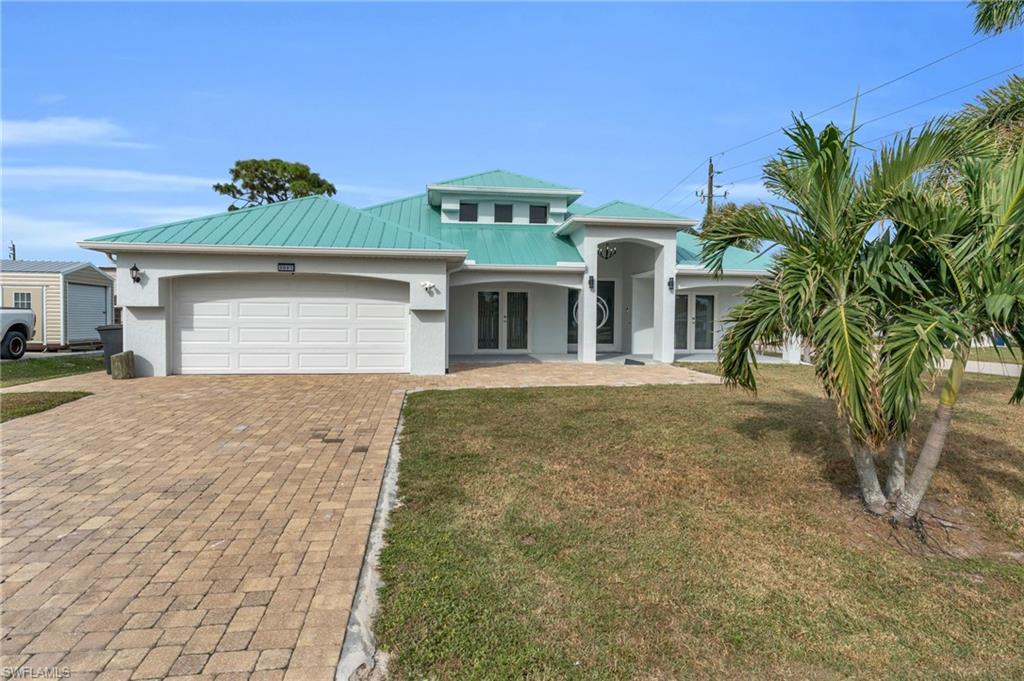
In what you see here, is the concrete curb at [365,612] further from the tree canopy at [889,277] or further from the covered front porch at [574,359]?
the covered front porch at [574,359]

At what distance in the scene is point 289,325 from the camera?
13516 millimetres

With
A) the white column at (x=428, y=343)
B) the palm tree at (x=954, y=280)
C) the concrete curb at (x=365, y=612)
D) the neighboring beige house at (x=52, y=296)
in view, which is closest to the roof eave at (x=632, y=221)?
the white column at (x=428, y=343)

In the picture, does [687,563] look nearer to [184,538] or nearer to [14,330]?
[184,538]

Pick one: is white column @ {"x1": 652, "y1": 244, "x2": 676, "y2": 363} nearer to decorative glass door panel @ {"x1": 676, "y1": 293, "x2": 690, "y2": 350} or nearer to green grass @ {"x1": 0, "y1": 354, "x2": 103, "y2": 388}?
decorative glass door panel @ {"x1": 676, "y1": 293, "x2": 690, "y2": 350}

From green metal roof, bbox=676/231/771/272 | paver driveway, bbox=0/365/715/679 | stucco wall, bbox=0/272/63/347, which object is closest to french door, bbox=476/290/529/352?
green metal roof, bbox=676/231/771/272

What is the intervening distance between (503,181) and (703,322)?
8863 mm

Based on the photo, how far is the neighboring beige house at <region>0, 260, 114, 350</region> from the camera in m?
21.9

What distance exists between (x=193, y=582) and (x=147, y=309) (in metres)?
11.7

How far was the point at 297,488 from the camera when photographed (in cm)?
531

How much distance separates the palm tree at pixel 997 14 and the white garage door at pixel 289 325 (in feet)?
44.0

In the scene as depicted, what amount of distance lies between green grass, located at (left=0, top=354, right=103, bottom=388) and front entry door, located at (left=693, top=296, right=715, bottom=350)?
734 inches

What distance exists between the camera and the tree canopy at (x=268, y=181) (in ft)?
117

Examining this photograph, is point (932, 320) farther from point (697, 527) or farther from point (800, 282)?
point (697, 527)

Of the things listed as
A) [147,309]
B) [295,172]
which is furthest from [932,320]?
[295,172]
